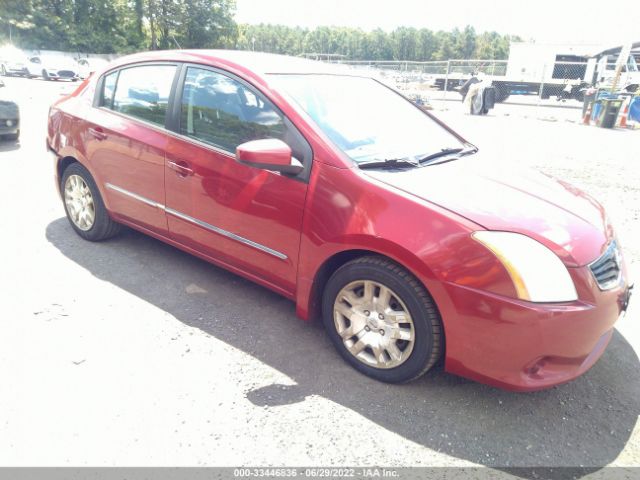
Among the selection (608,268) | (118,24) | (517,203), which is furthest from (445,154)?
(118,24)

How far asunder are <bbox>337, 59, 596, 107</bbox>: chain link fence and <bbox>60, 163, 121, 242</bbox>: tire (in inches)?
829

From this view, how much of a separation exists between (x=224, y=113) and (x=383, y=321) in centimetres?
171

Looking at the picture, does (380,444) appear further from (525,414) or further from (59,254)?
(59,254)

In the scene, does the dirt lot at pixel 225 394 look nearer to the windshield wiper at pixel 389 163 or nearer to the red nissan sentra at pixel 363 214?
the red nissan sentra at pixel 363 214

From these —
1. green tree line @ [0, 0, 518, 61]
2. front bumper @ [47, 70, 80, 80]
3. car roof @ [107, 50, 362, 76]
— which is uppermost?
green tree line @ [0, 0, 518, 61]

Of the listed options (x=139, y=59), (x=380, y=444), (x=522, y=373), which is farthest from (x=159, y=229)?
(x=522, y=373)

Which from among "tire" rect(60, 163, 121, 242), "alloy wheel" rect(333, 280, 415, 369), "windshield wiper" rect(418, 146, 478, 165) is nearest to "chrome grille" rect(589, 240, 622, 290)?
"alloy wheel" rect(333, 280, 415, 369)

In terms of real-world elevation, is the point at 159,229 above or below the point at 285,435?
above

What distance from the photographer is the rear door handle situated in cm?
376

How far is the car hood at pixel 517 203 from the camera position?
2.24m

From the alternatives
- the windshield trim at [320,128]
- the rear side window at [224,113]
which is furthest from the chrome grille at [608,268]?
the rear side window at [224,113]

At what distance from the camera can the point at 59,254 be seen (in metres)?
3.98

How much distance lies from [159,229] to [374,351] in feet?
6.46

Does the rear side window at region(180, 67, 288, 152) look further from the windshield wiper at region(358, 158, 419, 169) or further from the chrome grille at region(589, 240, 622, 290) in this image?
the chrome grille at region(589, 240, 622, 290)
